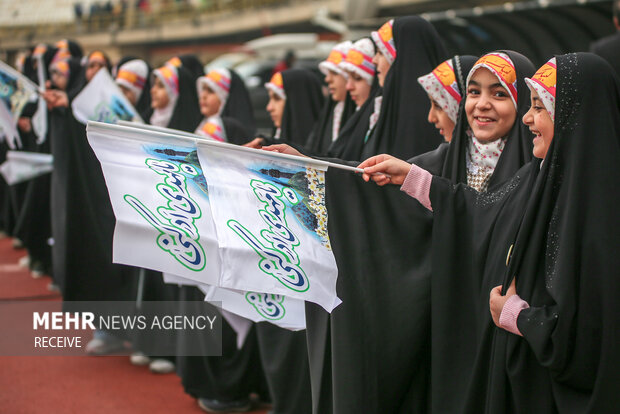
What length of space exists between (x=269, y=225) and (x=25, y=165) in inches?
181

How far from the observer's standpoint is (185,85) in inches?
231

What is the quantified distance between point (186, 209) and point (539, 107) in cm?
135

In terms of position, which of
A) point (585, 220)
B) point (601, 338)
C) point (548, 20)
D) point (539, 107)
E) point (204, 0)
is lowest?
point (601, 338)

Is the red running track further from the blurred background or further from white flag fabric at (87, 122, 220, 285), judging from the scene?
the blurred background

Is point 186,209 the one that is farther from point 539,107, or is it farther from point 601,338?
point 601,338

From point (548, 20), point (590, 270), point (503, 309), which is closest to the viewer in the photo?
point (590, 270)

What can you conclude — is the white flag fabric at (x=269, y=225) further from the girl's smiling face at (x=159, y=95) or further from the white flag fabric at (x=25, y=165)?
the white flag fabric at (x=25, y=165)

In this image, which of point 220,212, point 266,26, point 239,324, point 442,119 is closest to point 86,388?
point 239,324

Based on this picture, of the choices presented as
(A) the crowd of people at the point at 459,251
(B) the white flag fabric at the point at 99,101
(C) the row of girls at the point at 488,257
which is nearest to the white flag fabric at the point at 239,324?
(A) the crowd of people at the point at 459,251

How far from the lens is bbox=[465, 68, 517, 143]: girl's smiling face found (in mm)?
2916

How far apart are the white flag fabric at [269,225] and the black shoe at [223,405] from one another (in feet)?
5.94

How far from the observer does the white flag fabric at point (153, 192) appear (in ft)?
9.52

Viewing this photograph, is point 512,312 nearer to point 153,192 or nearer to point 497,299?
point 497,299

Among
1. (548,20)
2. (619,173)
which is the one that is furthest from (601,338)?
(548,20)
